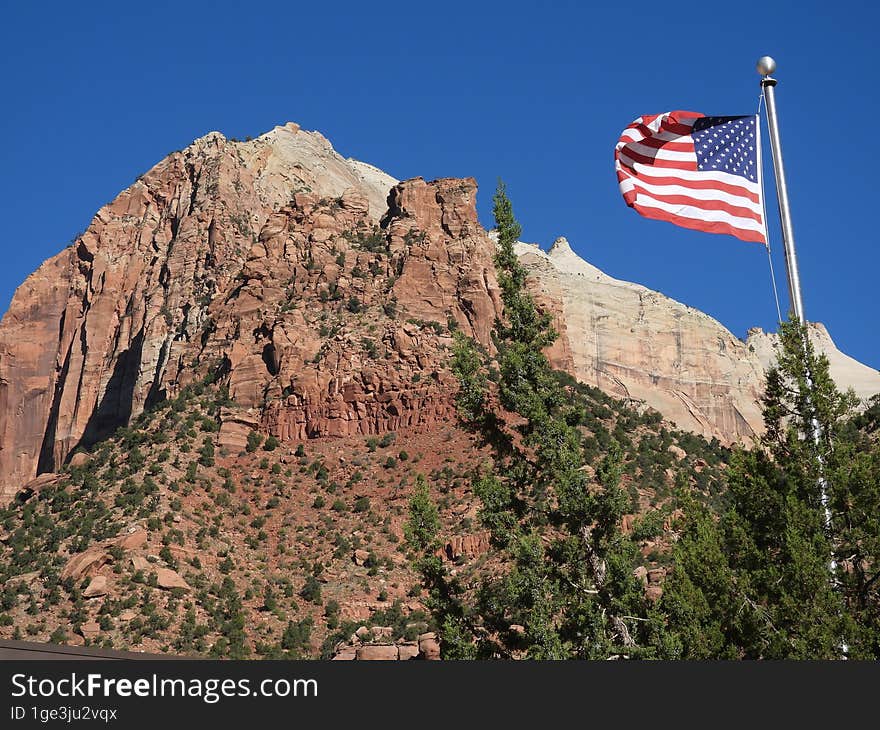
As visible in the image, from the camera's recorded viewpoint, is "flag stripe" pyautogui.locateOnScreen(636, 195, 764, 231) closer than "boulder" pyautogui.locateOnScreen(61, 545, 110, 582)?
Yes

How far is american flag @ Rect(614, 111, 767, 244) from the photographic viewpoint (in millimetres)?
23391

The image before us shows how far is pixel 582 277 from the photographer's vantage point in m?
146

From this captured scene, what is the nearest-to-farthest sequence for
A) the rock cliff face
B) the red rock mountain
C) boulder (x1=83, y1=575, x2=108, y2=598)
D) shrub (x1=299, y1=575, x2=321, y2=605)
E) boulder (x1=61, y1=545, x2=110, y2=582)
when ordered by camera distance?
boulder (x1=83, y1=575, x2=108, y2=598) → boulder (x1=61, y1=545, x2=110, y2=582) → shrub (x1=299, y1=575, x2=321, y2=605) → the rock cliff face → the red rock mountain

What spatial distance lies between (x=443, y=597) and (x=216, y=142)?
88.2 meters

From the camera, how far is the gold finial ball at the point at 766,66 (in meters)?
22.5

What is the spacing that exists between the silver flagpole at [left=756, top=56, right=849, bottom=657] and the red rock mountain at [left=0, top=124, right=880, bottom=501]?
183 ft

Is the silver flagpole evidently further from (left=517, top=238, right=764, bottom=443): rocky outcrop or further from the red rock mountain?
(left=517, top=238, right=764, bottom=443): rocky outcrop

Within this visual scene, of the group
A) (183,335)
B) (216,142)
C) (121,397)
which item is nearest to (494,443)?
(183,335)

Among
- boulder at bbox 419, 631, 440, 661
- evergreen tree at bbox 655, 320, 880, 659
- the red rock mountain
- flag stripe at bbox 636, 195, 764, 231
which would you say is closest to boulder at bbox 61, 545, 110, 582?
the red rock mountain

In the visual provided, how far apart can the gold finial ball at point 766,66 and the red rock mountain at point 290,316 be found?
56.1 metres

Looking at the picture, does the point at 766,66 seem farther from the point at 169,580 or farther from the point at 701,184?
the point at 169,580

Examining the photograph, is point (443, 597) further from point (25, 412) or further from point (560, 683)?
point (25, 412)

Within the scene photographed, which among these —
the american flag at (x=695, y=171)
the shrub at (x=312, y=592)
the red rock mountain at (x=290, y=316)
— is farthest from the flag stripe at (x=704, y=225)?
the red rock mountain at (x=290, y=316)

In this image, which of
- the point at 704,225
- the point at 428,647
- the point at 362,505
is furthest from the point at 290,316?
the point at 704,225
